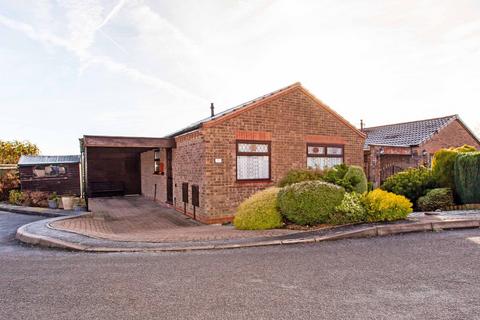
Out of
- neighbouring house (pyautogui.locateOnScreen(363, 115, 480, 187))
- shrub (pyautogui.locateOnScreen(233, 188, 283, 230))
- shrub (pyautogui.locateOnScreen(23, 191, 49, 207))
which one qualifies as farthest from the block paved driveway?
neighbouring house (pyautogui.locateOnScreen(363, 115, 480, 187))

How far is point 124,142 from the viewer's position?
1179 cm

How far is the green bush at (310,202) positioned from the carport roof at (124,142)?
7045 mm

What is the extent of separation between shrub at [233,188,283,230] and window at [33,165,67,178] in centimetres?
1438

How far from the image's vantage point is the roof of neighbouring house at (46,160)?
16.9m

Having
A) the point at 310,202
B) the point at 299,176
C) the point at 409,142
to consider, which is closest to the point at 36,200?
the point at 299,176

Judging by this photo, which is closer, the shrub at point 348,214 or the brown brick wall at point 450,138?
the shrub at point 348,214

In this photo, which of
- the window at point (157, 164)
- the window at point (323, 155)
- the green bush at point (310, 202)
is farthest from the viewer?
the window at point (157, 164)

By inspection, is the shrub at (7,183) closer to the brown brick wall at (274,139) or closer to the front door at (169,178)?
the front door at (169,178)

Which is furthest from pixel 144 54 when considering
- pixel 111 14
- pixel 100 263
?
pixel 100 263

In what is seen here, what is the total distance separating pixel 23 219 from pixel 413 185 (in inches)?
623

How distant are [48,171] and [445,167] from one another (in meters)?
20.6

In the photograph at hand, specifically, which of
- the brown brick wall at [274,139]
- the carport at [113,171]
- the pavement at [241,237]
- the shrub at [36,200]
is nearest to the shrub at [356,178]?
the pavement at [241,237]

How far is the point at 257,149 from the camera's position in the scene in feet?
37.6

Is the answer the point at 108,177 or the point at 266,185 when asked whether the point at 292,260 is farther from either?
the point at 108,177
